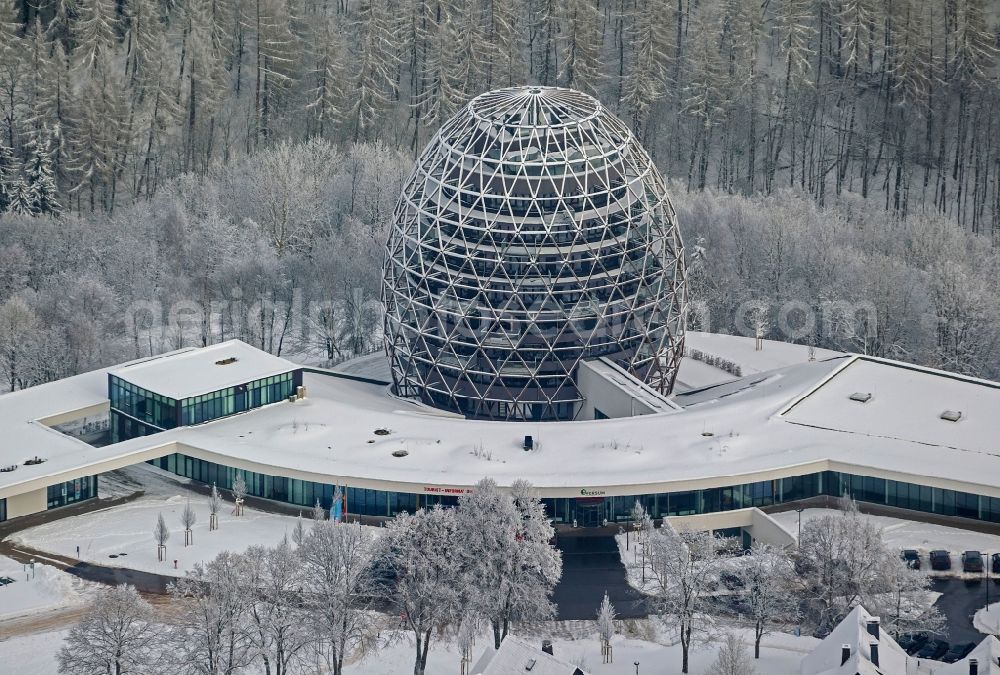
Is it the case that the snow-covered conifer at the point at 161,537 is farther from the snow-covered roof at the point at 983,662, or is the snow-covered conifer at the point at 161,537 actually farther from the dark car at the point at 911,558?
the snow-covered roof at the point at 983,662

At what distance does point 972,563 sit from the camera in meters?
128

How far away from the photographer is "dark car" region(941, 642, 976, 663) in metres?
113

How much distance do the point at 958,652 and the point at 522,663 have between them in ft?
89.6

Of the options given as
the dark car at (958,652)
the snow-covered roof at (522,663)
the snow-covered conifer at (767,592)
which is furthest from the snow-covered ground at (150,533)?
the dark car at (958,652)

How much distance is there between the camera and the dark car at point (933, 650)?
11512cm

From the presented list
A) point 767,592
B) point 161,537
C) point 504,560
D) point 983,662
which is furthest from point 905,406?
point 161,537

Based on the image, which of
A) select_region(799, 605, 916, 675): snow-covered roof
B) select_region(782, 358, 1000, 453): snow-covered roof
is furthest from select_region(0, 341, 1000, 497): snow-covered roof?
select_region(799, 605, 916, 675): snow-covered roof

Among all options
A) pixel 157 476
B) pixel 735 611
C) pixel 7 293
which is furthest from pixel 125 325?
pixel 735 611

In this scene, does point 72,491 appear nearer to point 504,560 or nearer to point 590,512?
point 590,512

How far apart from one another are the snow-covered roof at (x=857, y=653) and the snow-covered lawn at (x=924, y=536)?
20.5 m

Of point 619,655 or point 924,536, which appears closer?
point 619,655

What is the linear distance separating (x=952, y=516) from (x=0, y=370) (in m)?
80.4

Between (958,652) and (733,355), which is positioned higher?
(733,355)

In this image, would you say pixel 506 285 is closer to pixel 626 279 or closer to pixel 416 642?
pixel 626 279
